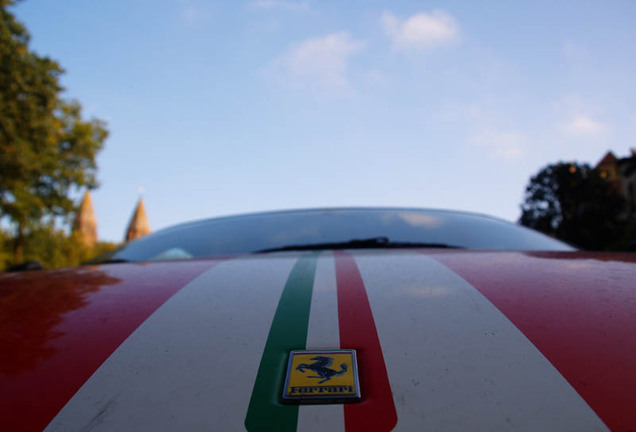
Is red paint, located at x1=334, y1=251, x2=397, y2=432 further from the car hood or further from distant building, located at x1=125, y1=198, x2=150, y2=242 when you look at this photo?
distant building, located at x1=125, y1=198, x2=150, y2=242

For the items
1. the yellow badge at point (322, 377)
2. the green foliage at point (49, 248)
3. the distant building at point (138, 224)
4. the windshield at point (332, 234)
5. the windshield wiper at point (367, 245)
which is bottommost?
the yellow badge at point (322, 377)

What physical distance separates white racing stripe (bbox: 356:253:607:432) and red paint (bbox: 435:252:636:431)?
0.03 meters

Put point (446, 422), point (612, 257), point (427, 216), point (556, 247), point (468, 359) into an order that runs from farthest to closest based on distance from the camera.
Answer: point (427, 216) → point (556, 247) → point (612, 257) → point (468, 359) → point (446, 422)

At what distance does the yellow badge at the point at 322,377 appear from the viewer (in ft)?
2.27

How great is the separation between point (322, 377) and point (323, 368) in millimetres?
21

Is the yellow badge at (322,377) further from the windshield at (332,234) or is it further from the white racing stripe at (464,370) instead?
the windshield at (332,234)

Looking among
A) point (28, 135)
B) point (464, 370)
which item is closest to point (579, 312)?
point (464, 370)

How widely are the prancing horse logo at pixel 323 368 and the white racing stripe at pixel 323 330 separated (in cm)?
4

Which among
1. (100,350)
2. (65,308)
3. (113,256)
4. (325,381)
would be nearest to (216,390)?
(325,381)

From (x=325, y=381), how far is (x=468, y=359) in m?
0.26

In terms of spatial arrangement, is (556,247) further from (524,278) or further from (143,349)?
(143,349)

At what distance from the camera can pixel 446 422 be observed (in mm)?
629

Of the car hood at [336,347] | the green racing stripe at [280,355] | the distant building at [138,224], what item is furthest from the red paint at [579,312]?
the distant building at [138,224]

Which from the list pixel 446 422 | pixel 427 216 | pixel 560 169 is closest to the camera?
pixel 446 422
